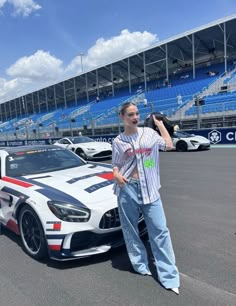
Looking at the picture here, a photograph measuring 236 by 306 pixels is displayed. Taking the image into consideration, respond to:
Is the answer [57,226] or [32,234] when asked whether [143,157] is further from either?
[32,234]

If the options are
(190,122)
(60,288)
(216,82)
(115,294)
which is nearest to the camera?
(115,294)

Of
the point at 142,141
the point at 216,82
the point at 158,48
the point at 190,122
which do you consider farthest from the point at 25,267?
the point at 158,48

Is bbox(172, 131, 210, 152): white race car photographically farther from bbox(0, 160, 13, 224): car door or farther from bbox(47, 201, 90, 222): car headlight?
bbox(47, 201, 90, 222): car headlight

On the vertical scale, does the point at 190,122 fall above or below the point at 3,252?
above

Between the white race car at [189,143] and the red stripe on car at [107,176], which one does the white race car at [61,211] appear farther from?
the white race car at [189,143]

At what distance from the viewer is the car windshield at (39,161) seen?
4.98 m

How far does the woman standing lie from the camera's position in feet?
10.0

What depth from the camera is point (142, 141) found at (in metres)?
3.07

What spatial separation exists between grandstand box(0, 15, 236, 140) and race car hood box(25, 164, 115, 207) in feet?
53.8

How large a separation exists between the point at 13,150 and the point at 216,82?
27.3 meters

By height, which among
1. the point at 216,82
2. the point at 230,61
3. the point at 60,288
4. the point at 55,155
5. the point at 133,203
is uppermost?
the point at 230,61

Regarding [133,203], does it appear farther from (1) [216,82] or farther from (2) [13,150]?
(1) [216,82]

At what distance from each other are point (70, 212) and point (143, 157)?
1.12 metres

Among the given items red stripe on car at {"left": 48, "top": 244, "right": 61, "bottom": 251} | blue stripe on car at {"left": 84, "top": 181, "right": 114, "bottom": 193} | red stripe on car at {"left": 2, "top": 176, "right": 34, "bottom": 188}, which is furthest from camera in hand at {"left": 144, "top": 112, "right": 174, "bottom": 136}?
red stripe on car at {"left": 2, "top": 176, "right": 34, "bottom": 188}
